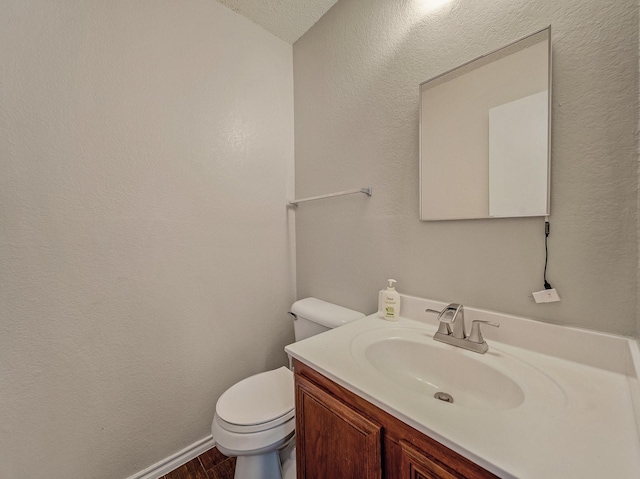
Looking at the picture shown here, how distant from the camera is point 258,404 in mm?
1153

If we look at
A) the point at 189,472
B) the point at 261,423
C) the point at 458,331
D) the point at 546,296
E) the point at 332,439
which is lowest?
the point at 189,472

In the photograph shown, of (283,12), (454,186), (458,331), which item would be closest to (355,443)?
(458,331)

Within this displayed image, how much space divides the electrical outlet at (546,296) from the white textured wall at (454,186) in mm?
21

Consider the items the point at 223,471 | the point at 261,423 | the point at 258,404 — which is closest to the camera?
the point at 261,423

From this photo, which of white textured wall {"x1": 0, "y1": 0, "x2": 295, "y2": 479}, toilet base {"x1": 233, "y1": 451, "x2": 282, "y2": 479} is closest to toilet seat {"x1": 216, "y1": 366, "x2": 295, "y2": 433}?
toilet base {"x1": 233, "y1": 451, "x2": 282, "y2": 479}

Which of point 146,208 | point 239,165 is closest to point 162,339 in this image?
point 146,208

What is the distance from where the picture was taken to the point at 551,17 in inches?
31.1

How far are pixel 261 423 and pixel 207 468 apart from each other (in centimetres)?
63

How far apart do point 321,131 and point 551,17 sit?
1030mm

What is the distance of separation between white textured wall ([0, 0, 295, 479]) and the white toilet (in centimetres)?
34

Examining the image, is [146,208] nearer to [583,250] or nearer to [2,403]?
[2,403]

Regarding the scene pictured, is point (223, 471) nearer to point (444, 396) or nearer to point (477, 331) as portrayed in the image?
point (444, 396)

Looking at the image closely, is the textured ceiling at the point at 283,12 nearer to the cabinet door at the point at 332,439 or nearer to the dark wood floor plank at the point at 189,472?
the cabinet door at the point at 332,439

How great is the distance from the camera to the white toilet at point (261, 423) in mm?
1028
